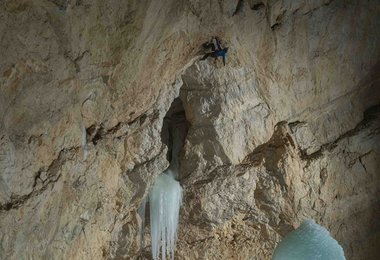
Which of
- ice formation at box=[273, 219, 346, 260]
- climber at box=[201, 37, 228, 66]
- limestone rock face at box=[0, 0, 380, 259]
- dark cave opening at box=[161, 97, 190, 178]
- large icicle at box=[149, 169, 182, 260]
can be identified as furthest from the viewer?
dark cave opening at box=[161, 97, 190, 178]

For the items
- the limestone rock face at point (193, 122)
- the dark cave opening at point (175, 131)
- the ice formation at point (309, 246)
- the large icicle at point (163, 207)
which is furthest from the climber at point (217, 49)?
the ice formation at point (309, 246)

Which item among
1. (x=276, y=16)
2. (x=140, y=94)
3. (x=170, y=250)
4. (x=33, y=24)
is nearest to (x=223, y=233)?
(x=170, y=250)

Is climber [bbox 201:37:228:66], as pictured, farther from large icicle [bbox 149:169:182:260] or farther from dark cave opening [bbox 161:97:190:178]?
large icicle [bbox 149:169:182:260]

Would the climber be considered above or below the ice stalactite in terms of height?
above

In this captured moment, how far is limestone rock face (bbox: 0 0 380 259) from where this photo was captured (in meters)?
3.32

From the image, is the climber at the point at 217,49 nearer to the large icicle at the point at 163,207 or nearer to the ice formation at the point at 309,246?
the large icicle at the point at 163,207

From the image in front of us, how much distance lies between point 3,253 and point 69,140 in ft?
3.32

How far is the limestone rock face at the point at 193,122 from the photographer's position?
332 cm

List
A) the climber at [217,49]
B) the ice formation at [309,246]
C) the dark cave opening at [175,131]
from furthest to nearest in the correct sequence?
1. the dark cave opening at [175,131]
2. the climber at [217,49]
3. the ice formation at [309,246]

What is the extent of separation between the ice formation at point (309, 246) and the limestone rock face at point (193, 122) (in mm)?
731

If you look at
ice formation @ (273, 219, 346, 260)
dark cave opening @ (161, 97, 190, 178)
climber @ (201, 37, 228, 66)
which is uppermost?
climber @ (201, 37, 228, 66)

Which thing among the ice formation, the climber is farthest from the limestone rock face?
the ice formation

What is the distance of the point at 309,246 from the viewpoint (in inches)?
158

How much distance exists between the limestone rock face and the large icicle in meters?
0.14
